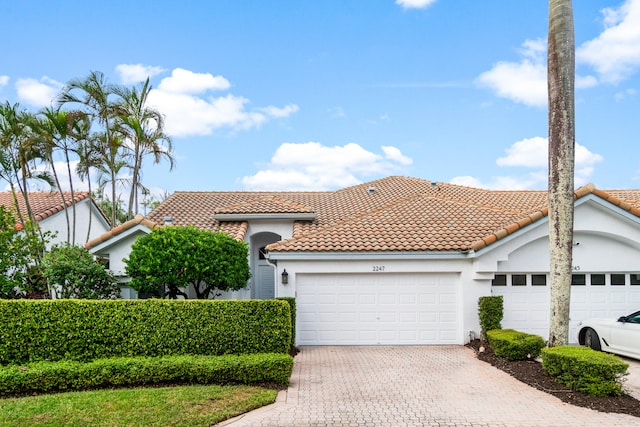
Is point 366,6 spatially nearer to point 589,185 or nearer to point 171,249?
point 589,185

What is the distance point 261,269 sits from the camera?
21.0 meters

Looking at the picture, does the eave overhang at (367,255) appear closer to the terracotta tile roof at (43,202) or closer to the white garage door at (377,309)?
the white garage door at (377,309)

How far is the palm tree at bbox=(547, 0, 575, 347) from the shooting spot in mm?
10727

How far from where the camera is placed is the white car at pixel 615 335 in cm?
1193

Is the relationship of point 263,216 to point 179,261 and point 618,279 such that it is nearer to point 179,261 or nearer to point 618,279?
point 179,261

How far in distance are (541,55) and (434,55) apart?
14.3 feet

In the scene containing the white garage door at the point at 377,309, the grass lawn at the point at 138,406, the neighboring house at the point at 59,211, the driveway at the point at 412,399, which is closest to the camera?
the grass lawn at the point at 138,406

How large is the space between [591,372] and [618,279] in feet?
24.8

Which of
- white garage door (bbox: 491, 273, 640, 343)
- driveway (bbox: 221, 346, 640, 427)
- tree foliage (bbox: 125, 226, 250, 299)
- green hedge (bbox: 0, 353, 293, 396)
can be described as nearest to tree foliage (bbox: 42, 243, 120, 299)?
tree foliage (bbox: 125, 226, 250, 299)

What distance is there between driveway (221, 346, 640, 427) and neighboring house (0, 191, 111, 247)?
1748 cm

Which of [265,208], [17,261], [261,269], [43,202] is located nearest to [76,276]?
[17,261]

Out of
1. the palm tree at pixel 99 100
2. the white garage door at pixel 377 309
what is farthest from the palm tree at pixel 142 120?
the white garage door at pixel 377 309

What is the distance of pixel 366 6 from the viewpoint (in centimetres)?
1587

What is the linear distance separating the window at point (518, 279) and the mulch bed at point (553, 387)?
2.80 m
